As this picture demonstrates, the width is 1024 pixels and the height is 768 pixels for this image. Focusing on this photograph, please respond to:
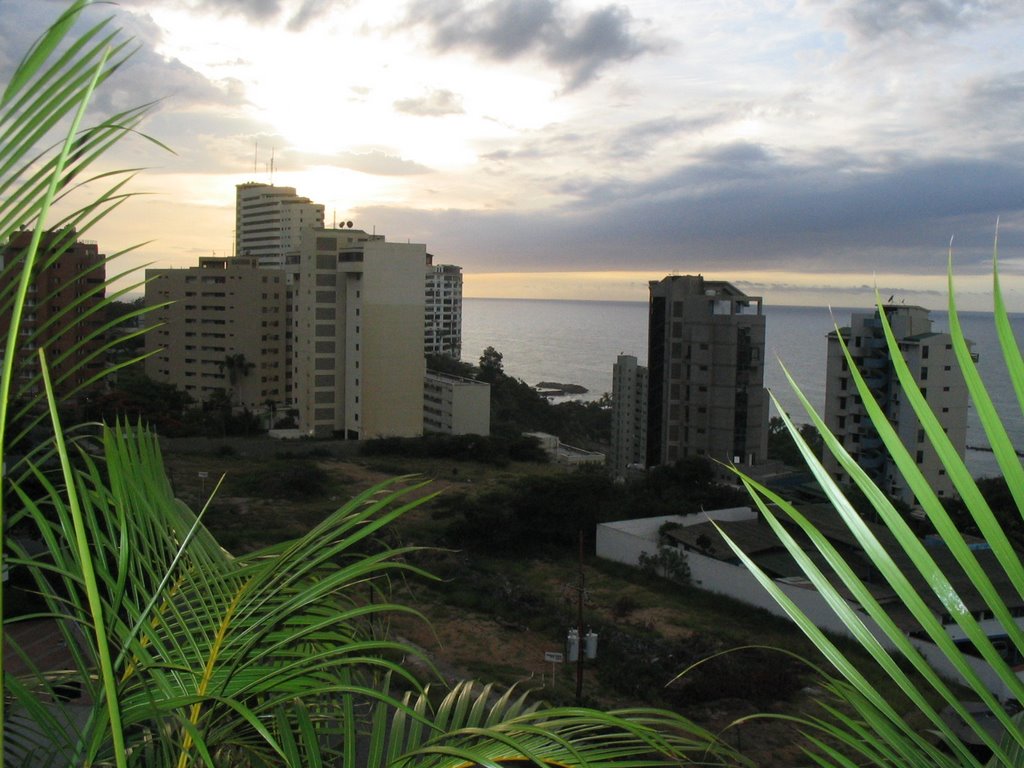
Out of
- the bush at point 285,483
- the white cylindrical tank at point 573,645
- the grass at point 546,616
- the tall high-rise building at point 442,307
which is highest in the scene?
the tall high-rise building at point 442,307

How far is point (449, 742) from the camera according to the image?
0.83m

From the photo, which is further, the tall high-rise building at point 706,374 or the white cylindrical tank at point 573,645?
the tall high-rise building at point 706,374

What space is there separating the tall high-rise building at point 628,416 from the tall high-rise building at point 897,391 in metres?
5.56

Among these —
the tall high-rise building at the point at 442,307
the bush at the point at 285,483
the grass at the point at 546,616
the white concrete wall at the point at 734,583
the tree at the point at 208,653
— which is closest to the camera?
the tree at the point at 208,653

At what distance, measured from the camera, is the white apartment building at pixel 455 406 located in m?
20.4

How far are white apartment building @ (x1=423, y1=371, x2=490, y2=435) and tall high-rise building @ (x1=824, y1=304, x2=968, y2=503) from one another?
8272mm

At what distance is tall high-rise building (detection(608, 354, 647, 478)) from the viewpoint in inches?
801

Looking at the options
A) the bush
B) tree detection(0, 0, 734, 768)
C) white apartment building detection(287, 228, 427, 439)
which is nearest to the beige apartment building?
white apartment building detection(287, 228, 427, 439)

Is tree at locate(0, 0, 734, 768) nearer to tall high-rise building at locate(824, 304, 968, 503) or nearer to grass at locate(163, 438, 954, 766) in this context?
grass at locate(163, 438, 954, 766)

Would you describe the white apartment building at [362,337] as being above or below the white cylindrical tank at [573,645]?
above

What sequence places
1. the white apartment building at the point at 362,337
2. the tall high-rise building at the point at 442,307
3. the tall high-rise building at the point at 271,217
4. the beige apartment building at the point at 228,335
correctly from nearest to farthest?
the white apartment building at the point at 362,337 → the beige apartment building at the point at 228,335 → the tall high-rise building at the point at 442,307 → the tall high-rise building at the point at 271,217

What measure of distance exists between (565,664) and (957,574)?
4.60 m

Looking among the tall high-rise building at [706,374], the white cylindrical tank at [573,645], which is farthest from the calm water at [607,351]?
the white cylindrical tank at [573,645]

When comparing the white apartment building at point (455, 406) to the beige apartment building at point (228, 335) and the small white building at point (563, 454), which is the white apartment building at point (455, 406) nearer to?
the small white building at point (563, 454)
